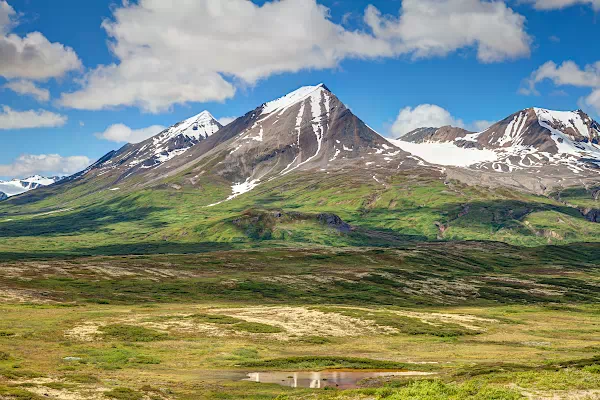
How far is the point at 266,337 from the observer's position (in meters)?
104

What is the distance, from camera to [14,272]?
174 metres

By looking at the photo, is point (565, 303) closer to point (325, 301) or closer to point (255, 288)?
point (325, 301)

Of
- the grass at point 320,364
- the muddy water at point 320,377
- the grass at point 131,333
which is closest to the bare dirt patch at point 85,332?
the grass at point 131,333

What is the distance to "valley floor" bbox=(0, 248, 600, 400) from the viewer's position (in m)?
52.7

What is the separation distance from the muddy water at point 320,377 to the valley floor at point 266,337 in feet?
7.04

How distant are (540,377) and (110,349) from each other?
5853 centimetres

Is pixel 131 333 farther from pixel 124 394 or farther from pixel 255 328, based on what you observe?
pixel 124 394

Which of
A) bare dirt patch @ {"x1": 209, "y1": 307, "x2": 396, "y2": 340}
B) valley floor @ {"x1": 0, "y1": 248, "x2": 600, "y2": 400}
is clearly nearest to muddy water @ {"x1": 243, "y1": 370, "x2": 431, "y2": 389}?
valley floor @ {"x1": 0, "y1": 248, "x2": 600, "y2": 400}

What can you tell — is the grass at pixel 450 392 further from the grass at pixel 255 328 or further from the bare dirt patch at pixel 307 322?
the grass at pixel 255 328

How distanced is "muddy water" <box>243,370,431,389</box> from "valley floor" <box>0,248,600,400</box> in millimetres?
2147

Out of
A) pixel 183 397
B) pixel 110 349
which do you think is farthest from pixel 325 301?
pixel 183 397

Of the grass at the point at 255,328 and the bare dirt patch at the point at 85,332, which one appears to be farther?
the grass at the point at 255,328

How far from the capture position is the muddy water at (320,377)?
6412 cm

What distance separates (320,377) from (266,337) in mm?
35985
